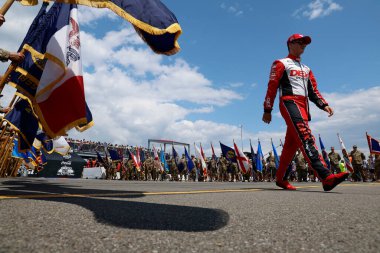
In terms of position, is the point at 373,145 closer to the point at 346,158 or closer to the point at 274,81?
the point at 346,158

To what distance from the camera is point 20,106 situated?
6703 mm

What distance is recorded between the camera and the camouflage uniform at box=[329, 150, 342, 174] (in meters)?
19.2

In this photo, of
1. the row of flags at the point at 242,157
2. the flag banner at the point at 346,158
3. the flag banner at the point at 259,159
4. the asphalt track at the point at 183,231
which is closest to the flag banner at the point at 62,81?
the asphalt track at the point at 183,231

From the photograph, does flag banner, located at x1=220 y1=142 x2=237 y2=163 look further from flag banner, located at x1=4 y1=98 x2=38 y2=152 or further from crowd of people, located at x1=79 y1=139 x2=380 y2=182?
flag banner, located at x1=4 y1=98 x2=38 y2=152

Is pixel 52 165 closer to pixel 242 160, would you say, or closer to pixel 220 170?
pixel 220 170

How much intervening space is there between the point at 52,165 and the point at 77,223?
2634cm

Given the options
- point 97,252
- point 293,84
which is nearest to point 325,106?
point 293,84

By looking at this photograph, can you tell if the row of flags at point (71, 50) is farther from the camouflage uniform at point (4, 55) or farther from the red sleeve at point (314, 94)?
the red sleeve at point (314, 94)

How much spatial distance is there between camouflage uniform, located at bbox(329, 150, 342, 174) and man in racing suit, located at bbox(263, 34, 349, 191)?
1623cm

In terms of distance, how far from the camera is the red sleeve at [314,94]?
471cm

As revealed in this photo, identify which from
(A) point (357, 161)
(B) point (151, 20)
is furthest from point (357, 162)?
(B) point (151, 20)

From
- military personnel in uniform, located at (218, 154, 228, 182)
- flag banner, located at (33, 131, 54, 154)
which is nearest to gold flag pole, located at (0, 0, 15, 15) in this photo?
flag banner, located at (33, 131, 54, 154)

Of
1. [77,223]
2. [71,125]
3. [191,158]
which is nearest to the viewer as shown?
[77,223]

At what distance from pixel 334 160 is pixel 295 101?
1696cm
